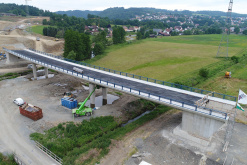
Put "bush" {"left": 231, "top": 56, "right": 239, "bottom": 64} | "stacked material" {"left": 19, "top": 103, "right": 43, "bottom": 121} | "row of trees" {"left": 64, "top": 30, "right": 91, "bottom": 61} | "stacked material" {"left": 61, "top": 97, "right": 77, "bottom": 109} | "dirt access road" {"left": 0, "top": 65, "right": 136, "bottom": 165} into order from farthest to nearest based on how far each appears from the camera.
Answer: "bush" {"left": 231, "top": 56, "right": 239, "bottom": 64} → "row of trees" {"left": 64, "top": 30, "right": 91, "bottom": 61} → "stacked material" {"left": 61, "top": 97, "right": 77, "bottom": 109} → "stacked material" {"left": 19, "top": 103, "right": 43, "bottom": 121} → "dirt access road" {"left": 0, "top": 65, "right": 136, "bottom": 165}

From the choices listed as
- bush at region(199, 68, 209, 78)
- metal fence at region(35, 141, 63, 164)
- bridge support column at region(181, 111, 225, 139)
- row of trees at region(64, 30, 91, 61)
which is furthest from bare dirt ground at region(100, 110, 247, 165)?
row of trees at region(64, 30, 91, 61)

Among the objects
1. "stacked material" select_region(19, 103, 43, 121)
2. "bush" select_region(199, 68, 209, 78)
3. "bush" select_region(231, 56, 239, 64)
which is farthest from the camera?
"bush" select_region(231, 56, 239, 64)

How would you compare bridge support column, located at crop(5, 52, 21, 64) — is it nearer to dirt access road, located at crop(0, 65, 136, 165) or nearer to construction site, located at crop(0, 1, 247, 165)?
dirt access road, located at crop(0, 65, 136, 165)

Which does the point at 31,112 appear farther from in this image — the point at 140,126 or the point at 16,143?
the point at 140,126

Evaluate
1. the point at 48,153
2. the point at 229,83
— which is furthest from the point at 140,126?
the point at 229,83

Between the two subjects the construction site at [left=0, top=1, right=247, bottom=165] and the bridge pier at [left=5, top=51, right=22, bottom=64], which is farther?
the bridge pier at [left=5, top=51, right=22, bottom=64]

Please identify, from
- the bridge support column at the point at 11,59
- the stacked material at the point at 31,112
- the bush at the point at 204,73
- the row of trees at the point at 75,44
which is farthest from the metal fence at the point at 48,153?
the bridge support column at the point at 11,59

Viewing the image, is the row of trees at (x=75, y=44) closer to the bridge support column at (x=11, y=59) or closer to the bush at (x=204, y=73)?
the bridge support column at (x=11, y=59)

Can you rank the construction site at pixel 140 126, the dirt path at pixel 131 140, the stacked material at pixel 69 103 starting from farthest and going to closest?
the stacked material at pixel 69 103, the construction site at pixel 140 126, the dirt path at pixel 131 140
